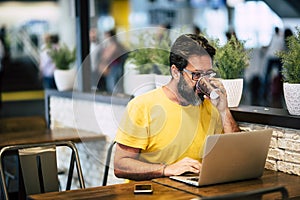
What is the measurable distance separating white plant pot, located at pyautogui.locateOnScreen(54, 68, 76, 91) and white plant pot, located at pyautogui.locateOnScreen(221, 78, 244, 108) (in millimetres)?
2415

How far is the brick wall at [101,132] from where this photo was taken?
3053 millimetres

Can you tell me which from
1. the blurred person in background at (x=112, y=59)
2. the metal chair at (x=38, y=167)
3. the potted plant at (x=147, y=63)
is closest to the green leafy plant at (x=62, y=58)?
the blurred person in background at (x=112, y=59)

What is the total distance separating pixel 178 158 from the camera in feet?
10.3

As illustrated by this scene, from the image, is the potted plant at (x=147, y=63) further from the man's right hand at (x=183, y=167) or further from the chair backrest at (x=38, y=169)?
the man's right hand at (x=183, y=167)

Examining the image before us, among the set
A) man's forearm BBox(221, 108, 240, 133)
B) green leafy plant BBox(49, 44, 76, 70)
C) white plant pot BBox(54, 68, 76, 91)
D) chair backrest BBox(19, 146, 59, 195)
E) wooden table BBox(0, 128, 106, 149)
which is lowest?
wooden table BBox(0, 128, 106, 149)

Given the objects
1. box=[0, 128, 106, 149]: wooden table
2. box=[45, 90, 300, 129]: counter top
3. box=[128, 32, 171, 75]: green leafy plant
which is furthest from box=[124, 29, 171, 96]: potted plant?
box=[45, 90, 300, 129]: counter top

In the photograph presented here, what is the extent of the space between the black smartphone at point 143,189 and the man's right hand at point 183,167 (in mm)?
239

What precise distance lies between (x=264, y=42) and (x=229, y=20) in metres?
3.08

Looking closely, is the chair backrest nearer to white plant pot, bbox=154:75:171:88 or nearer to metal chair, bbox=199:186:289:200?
white plant pot, bbox=154:75:171:88

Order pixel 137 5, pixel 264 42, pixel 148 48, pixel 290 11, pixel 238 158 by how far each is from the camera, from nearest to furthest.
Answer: pixel 238 158, pixel 148 48, pixel 290 11, pixel 264 42, pixel 137 5

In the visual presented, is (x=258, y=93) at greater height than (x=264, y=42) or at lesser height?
lesser

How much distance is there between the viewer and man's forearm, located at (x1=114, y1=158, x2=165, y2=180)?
3.02 meters

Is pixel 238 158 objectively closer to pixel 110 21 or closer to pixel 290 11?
pixel 290 11

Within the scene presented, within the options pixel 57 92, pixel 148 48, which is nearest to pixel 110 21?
pixel 57 92
